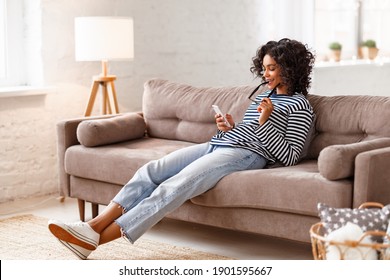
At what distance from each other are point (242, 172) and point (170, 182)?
0.35 metres

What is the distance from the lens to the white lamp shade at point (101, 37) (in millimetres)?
4988

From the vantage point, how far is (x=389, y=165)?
3.51m

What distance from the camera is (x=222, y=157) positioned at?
152 inches

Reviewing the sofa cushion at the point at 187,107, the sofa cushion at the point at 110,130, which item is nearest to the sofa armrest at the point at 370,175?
the sofa cushion at the point at 187,107

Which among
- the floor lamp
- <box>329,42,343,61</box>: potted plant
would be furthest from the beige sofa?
<box>329,42,343,61</box>: potted plant

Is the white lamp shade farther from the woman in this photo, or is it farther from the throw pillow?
the throw pillow

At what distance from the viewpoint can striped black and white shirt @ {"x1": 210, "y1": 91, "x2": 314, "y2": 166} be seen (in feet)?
12.9

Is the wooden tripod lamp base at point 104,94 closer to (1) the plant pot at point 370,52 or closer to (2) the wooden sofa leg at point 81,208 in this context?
(2) the wooden sofa leg at point 81,208

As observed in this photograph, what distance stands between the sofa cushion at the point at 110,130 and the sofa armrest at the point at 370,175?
170 centimetres

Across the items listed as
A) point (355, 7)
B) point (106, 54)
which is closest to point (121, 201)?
point (106, 54)

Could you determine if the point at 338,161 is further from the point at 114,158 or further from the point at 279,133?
the point at 114,158

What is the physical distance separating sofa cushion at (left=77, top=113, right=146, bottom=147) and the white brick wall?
0.81m

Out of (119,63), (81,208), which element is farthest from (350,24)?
(81,208)
